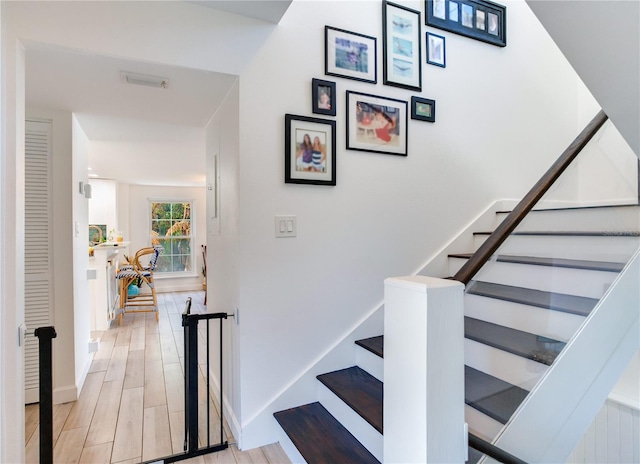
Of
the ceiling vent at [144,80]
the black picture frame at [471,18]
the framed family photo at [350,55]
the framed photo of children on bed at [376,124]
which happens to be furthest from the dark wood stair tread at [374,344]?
the black picture frame at [471,18]

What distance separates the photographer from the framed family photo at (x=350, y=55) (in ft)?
7.04

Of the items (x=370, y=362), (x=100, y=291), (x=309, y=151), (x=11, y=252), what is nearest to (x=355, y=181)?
(x=309, y=151)

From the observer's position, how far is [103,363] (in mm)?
3234

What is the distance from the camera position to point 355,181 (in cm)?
224

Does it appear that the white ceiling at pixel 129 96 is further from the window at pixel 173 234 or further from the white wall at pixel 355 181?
the window at pixel 173 234

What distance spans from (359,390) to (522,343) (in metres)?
0.91

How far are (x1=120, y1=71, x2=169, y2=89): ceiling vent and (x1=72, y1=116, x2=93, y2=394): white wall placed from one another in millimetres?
928

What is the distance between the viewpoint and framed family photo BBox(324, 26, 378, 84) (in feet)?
7.04

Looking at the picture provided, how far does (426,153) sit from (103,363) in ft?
11.2

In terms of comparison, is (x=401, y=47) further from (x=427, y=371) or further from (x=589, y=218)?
(x=427, y=371)

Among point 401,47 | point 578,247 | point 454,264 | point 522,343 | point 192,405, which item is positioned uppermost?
point 401,47

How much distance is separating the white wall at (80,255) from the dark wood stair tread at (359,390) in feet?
6.43

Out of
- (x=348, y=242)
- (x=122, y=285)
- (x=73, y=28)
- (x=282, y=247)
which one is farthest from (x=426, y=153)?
(x=122, y=285)

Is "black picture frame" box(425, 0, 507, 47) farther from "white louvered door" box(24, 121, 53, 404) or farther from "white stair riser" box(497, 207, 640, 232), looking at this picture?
"white louvered door" box(24, 121, 53, 404)
